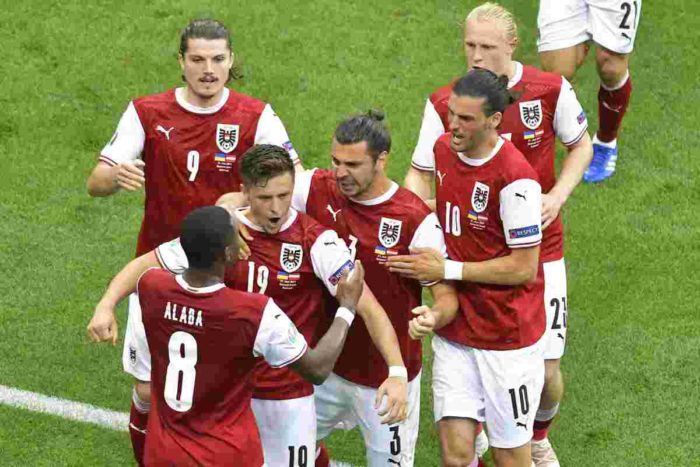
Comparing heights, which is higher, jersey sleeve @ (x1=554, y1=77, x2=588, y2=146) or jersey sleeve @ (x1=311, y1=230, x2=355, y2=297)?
jersey sleeve @ (x1=554, y1=77, x2=588, y2=146)

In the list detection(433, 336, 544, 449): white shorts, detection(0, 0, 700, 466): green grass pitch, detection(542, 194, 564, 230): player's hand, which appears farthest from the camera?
detection(0, 0, 700, 466): green grass pitch

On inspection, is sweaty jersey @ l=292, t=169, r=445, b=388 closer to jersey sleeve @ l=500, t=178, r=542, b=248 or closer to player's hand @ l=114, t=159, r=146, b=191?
jersey sleeve @ l=500, t=178, r=542, b=248

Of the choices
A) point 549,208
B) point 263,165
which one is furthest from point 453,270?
point 263,165

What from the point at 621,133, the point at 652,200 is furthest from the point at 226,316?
the point at 621,133

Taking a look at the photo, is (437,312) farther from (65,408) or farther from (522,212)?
(65,408)

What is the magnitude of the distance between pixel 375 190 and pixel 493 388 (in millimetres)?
1269

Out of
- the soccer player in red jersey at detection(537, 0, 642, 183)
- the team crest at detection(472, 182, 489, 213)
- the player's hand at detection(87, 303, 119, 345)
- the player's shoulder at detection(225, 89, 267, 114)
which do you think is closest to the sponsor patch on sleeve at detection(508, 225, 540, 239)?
the team crest at detection(472, 182, 489, 213)

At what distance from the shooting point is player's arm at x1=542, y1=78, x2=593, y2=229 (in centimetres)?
810

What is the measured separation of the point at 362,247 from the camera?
7422mm

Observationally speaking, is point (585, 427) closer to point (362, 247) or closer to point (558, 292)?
point (558, 292)

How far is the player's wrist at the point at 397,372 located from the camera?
23.0 feet

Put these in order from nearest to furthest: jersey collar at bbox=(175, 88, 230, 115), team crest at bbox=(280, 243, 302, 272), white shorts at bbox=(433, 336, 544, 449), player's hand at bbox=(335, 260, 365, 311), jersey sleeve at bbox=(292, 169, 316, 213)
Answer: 1. player's hand at bbox=(335, 260, 365, 311)
2. team crest at bbox=(280, 243, 302, 272)
3. jersey sleeve at bbox=(292, 169, 316, 213)
4. white shorts at bbox=(433, 336, 544, 449)
5. jersey collar at bbox=(175, 88, 230, 115)

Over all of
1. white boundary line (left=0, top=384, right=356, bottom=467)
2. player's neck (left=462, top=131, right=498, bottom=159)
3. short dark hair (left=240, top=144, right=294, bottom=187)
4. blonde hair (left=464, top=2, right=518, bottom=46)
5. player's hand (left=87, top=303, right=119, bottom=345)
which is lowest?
white boundary line (left=0, top=384, right=356, bottom=467)

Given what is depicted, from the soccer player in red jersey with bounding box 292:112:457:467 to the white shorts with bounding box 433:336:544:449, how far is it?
0.17 meters
